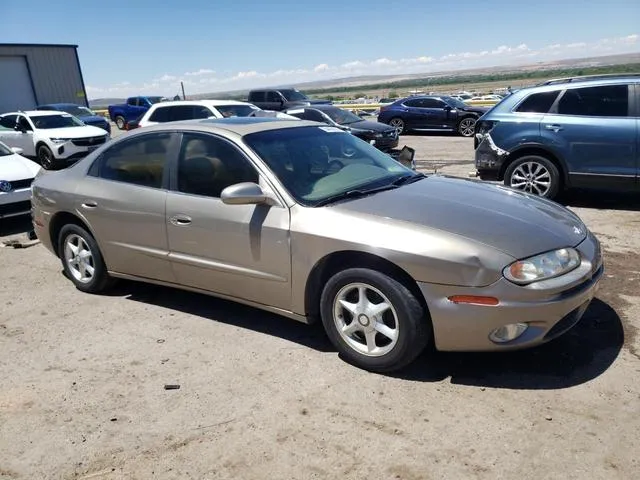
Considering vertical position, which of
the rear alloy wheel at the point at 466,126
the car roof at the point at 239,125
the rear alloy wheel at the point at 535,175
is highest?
the car roof at the point at 239,125

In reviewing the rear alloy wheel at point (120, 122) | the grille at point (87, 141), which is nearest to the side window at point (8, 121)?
the grille at point (87, 141)

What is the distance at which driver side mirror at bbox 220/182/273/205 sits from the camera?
11.6 feet

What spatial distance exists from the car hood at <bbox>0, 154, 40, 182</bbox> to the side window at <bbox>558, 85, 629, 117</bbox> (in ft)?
24.7

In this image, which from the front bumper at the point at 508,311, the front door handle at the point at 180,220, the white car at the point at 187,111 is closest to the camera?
the front bumper at the point at 508,311

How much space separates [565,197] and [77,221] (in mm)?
6508

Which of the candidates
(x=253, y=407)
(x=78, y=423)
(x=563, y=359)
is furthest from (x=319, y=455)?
(x=563, y=359)

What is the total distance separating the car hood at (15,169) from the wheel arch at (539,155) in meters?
6.82

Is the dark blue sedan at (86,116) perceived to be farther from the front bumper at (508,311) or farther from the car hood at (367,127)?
the front bumper at (508,311)

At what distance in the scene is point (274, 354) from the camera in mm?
3713

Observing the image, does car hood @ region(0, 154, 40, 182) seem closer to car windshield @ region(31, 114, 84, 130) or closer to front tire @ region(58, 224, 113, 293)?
front tire @ region(58, 224, 113, 293)

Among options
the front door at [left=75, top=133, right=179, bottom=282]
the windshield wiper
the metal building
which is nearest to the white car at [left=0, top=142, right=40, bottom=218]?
the front door at [left=75, top=133, right=179, bottom=282]

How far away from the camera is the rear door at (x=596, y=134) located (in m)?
6.73

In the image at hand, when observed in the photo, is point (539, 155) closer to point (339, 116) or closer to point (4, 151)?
point (4, 151)

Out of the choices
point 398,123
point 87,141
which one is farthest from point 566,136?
point 398,123
